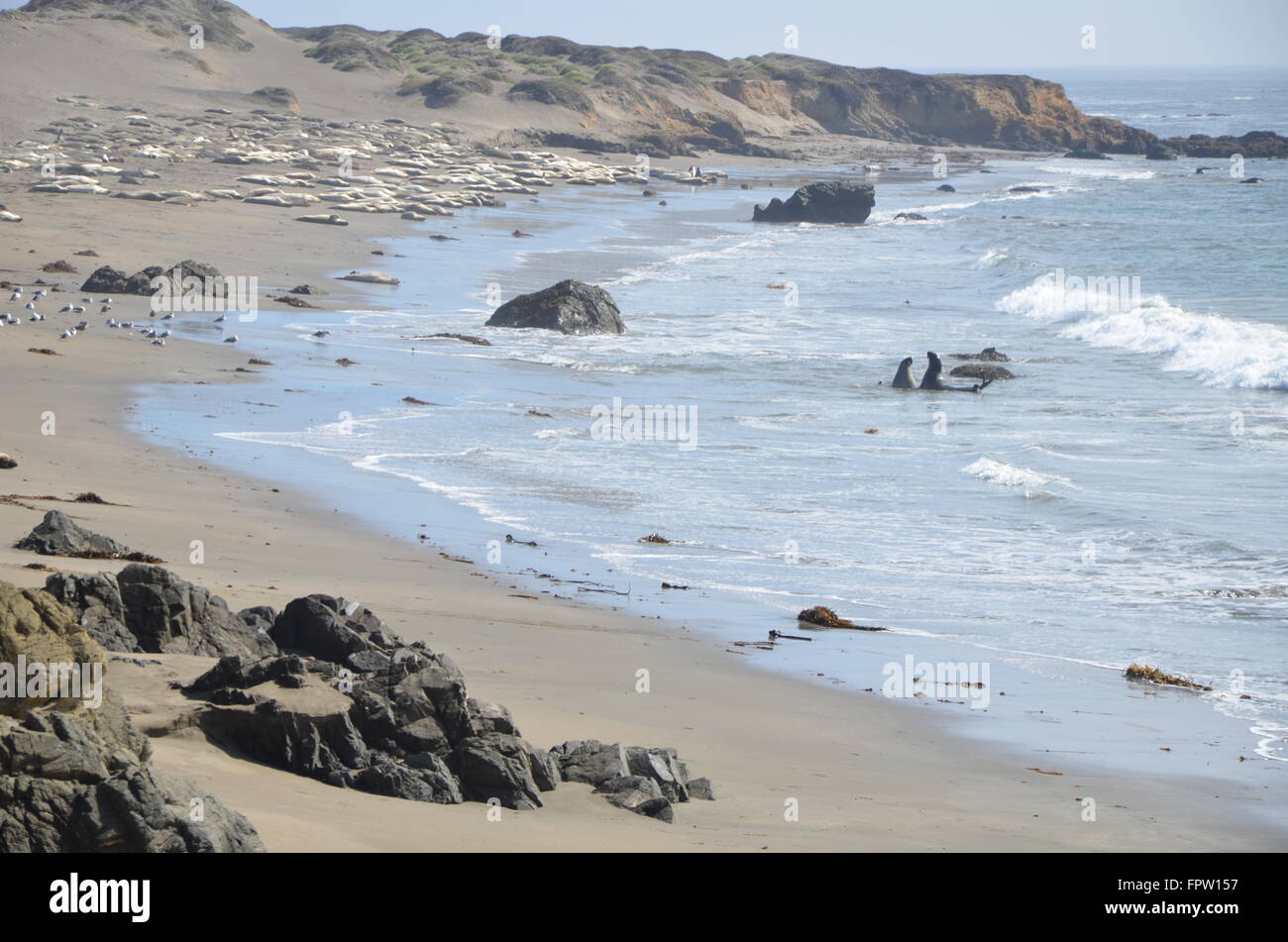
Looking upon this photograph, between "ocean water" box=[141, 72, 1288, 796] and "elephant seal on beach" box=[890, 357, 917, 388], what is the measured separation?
451 mm

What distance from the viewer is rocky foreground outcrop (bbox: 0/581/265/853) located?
455 centimetres

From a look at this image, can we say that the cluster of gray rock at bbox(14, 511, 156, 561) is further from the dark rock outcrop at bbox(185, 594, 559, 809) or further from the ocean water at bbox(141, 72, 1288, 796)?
the dark rock outcrop at bbox(185, 594, 559, 809)

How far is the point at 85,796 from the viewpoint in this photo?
15.2 ft

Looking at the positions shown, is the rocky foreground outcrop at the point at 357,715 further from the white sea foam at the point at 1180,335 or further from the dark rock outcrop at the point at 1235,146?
the dark rock outcrop at the point at 1235,146

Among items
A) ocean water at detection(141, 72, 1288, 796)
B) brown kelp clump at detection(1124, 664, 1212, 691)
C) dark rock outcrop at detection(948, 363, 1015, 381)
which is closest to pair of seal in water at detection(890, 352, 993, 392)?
ocean water at detection(141, 72, 1288, 796)

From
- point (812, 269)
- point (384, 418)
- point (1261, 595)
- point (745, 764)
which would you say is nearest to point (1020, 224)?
point (812, 269)

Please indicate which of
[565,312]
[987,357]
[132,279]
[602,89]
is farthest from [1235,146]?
[132,279]

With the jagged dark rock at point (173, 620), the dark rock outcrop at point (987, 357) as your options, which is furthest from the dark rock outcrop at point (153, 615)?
the dark rock outcrop at point (987, 357)

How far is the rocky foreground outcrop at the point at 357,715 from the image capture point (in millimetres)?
6375

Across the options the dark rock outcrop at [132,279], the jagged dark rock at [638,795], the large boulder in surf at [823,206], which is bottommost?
the jagged dark rock at [638,795]

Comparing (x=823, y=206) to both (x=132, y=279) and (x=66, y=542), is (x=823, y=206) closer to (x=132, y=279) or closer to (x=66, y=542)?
(x=132, y=279)

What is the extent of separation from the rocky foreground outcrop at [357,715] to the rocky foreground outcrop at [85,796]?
996mm

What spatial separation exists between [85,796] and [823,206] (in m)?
50.6
